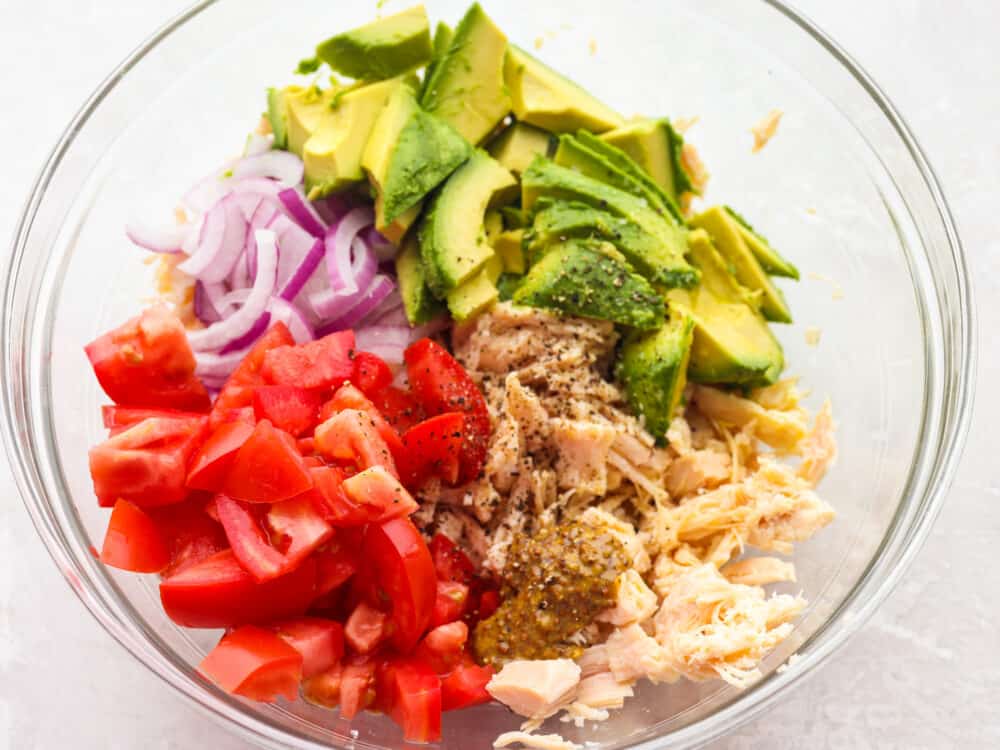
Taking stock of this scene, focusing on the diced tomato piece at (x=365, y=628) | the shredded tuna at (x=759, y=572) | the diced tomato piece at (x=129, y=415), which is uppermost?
the diced tomato piece at (x=129, y=415)

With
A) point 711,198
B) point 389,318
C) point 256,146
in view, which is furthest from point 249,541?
point 711,198

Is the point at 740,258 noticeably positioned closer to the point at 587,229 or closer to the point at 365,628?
the point at 587,229

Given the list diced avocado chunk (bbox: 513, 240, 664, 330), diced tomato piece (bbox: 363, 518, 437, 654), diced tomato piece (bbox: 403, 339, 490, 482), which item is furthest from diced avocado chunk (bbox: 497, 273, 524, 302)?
diced tomato piece (bbox: 363, 518, 437, 654)

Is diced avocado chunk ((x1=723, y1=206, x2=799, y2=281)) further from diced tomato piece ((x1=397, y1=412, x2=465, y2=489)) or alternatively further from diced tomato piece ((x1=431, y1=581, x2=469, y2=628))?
diced tomato piece ((x1=431, y1=581, x2=469, y2=628))

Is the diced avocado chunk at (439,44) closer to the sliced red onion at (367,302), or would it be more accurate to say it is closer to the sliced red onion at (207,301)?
the sliced red onion at (367,302)

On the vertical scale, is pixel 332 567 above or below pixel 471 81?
below

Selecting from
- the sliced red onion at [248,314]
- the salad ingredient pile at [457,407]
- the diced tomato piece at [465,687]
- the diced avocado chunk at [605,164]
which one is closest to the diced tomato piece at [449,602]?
the salad ingredient pile at [457,407]
